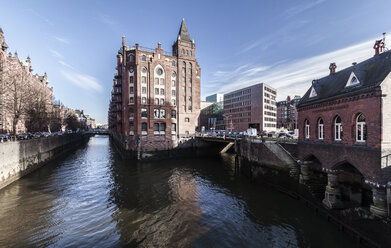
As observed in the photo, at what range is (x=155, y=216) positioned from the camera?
45.6 ft

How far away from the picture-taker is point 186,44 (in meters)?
47.2

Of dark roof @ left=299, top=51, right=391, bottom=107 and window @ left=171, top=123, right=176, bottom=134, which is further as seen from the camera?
window @ left=171, top=123, right=176, bottom=134

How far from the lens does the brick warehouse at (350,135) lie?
34.8ft

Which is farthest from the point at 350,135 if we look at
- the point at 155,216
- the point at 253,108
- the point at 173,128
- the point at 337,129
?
the point at 253,108

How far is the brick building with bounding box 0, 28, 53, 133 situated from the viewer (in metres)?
27.2

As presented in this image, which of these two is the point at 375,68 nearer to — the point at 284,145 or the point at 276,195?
the point at 284,145

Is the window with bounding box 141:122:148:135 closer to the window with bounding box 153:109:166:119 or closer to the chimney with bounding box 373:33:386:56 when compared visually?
the window with bounding box 153:109:166:119

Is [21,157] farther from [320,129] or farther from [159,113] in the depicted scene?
[320,129]

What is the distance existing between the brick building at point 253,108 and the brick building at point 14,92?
212 feet

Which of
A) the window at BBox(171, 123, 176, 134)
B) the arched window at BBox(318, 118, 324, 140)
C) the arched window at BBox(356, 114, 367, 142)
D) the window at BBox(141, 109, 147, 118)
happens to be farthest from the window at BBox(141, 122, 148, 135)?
the arched window at BBox(356, 114, 367, 142)

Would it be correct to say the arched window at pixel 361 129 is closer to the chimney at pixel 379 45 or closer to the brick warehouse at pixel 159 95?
the chimney at pixel 379 45

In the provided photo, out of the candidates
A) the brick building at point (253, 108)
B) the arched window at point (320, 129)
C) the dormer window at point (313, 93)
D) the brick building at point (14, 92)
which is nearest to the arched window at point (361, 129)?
the arched window at point (320, 129)

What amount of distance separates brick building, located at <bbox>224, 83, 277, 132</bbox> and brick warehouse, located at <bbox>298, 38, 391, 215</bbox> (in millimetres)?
58854

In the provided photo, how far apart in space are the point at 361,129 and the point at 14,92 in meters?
48.9
